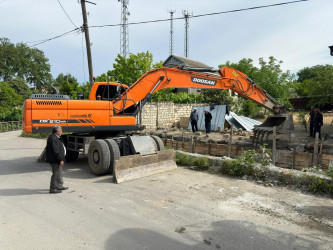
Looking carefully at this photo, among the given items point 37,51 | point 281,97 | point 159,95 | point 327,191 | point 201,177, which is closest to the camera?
point 327,191

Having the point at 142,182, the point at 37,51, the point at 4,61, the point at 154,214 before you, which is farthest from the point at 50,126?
the point at 37,51

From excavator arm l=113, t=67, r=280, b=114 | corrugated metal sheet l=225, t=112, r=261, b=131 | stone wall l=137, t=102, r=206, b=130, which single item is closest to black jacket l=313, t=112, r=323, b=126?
excavator arm l=113, t=67, r=280, b=114

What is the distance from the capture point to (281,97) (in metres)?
32.5

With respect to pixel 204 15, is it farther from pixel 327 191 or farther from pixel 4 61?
pixel 4 61

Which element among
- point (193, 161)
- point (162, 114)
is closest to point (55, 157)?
point (193, 161)

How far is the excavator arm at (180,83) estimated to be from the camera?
8.38 metres

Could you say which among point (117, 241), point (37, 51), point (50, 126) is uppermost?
point (37, 51)

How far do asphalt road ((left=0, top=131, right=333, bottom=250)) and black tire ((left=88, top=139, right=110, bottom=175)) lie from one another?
433mm

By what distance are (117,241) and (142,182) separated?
116 inches

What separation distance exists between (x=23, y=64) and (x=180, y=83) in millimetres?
66970

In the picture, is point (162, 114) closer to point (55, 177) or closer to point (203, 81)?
point (203, 81)

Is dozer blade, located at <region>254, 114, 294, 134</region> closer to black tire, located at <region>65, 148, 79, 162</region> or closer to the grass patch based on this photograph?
the grass patch

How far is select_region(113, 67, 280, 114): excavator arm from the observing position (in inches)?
330

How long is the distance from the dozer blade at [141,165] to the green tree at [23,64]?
64.4 m
